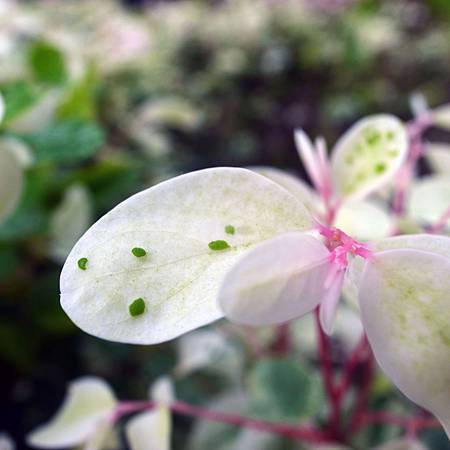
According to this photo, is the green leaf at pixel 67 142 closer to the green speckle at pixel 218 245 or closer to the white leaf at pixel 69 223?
the white leaf at pixel 69 223

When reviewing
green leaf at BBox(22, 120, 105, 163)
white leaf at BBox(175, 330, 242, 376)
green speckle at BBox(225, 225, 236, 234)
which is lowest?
white leaf at BBox(175, 330, 242, 376)

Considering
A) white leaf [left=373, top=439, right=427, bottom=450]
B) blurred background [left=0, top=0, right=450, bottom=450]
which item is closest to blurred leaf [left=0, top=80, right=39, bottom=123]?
blurred background [left=0, top=0, right=450, bottom=450]

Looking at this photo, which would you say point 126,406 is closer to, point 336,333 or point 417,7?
point 336,333

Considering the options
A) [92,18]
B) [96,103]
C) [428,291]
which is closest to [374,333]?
[428,291]

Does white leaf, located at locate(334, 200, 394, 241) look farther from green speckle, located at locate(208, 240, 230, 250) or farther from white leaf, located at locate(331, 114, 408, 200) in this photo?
green speckle, located at locate(208, 240, 230, 250)

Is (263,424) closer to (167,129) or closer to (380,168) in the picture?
(380,168)

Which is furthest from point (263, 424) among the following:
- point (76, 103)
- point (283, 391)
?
point (76, 103)

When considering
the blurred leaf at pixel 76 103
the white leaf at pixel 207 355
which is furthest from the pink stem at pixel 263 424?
the blurred leaf at pixel 76 103
